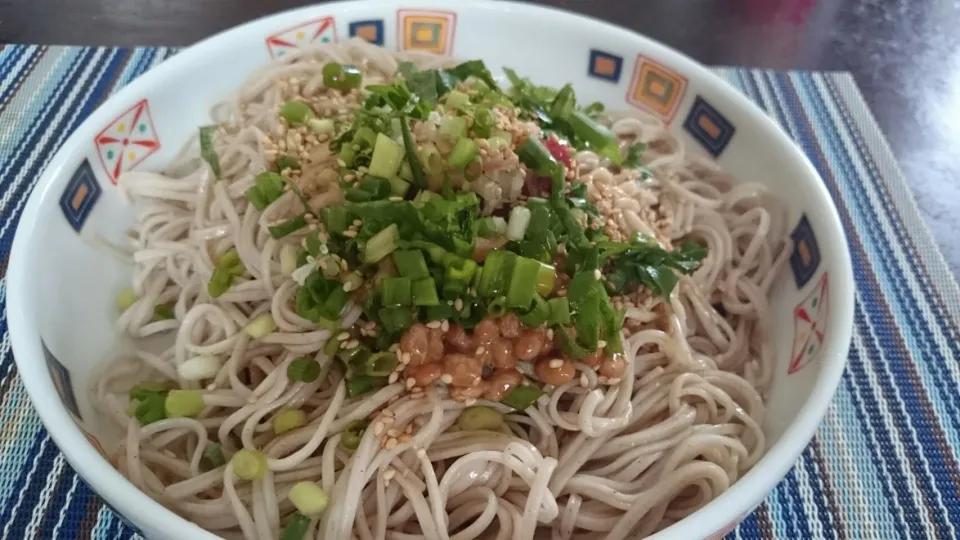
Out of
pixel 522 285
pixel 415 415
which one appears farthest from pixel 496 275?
pixel 415 415

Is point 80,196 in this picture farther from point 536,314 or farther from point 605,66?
point 605,66

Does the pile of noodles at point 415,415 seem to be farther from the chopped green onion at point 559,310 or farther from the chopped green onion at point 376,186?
the chopped green onion at point 376,186

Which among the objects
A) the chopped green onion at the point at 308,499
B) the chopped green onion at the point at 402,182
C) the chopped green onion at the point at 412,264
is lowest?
the chopped green onion at the point at 308,499

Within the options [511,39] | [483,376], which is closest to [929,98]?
[511,39]

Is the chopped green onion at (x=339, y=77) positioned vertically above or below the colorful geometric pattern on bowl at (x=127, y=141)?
above

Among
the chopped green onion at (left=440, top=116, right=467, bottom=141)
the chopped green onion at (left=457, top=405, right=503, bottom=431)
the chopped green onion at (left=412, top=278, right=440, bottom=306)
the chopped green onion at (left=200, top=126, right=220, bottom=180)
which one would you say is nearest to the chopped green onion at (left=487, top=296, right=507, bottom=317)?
the chopped green onion at (left=412, top=278, right=440, bottom=306)

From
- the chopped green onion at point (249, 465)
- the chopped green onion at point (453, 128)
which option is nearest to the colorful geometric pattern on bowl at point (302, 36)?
the chopped green onion at point (453, 128)
